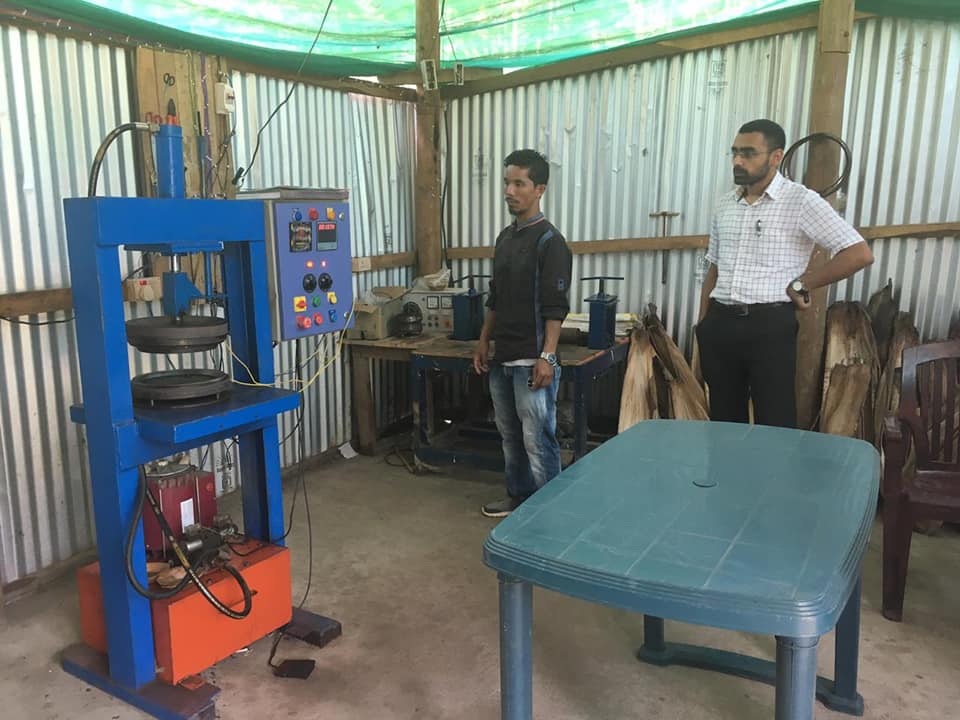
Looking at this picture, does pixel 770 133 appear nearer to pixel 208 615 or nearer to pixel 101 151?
pixel 101 151

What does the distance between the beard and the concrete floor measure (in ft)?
5.38

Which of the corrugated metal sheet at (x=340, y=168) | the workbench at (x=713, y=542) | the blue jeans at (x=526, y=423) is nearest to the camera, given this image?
the workbench at (x=713, y=542)

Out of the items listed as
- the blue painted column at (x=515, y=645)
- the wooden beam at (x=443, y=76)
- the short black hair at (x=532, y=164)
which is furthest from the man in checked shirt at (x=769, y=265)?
the wooden beam at (x=443, y=76)

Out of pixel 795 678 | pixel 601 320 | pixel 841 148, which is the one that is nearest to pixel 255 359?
pixel 795 678

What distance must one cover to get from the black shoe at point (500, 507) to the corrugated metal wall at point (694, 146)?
1.40m

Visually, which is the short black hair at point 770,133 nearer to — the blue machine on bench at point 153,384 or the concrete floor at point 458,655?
the concrete floor at point 458,655

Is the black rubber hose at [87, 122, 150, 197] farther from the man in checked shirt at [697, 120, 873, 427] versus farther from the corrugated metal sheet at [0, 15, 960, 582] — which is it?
the man in checked shirt at [697, 120, 873, 427]

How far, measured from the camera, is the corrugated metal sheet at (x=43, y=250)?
107 inches

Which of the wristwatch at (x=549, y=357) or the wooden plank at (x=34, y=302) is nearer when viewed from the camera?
the wooden plank at (x=34, y=302)

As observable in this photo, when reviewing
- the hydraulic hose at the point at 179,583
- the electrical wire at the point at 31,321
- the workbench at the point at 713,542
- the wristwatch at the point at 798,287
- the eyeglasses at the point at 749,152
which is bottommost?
the hydraulic hose at the point at 179,583

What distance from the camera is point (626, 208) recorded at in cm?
424

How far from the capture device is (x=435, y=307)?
4.36 m

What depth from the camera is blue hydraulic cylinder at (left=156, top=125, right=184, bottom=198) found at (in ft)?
6.96

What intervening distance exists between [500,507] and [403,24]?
2.78 meters
